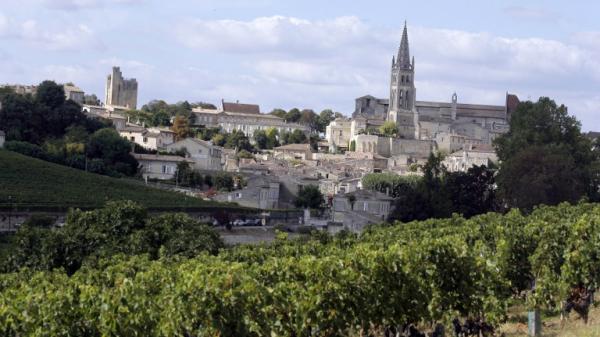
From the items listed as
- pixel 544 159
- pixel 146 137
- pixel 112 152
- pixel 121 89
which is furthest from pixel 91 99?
pixel 544 159

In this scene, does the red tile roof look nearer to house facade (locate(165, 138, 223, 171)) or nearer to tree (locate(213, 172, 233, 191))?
house facade (locate(165, 138, 223, 171))

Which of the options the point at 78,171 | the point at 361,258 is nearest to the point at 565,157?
the point at 78,171

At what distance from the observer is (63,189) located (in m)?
71.4

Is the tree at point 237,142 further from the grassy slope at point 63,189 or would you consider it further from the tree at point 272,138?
the grassy slope at point 63,189

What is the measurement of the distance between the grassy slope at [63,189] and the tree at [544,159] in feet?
51.9

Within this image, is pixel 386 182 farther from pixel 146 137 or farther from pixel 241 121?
pixel 241 121

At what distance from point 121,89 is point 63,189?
127198 millimetres

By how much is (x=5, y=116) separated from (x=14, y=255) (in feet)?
187

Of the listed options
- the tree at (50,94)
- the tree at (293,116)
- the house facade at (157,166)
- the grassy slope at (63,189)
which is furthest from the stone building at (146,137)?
the tree at (293,116)

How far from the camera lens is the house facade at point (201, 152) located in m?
110

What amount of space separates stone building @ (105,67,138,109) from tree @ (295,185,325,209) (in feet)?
349

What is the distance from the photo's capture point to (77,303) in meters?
22.7

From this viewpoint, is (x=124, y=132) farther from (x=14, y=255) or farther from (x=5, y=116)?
(x=14, y=255)

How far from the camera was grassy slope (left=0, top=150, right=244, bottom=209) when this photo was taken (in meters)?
66.2
